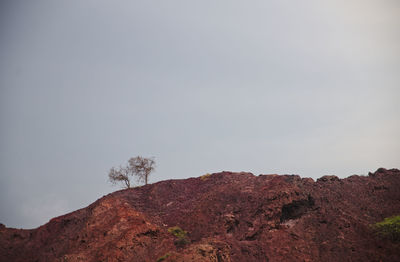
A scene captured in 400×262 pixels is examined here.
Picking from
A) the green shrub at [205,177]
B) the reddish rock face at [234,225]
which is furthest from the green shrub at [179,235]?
the green shrub at [205,177]

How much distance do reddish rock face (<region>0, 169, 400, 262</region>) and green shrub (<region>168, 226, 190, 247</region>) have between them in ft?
0.27

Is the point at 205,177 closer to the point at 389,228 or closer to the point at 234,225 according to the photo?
the point at 234,225

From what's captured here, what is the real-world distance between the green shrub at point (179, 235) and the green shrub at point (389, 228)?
48.9 ft

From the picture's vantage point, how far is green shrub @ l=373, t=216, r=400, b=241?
65.4ft

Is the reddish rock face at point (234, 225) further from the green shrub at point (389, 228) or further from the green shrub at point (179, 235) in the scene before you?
the green shrub at point (389, 228)

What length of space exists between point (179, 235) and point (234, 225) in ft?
16.2

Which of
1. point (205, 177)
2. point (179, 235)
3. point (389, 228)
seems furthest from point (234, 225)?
point (389, 228)

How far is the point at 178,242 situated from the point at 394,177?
22.9m

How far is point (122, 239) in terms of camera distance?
2077cm

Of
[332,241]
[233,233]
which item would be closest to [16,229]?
[233,233]

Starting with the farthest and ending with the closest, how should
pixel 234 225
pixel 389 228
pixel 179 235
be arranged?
pixel 234 225 < pixel 179 235 < pixel 389 228

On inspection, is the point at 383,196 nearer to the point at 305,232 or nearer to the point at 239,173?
the point at 305,232

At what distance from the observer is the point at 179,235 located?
2330 centimetres

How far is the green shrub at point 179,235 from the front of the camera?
21953mm
